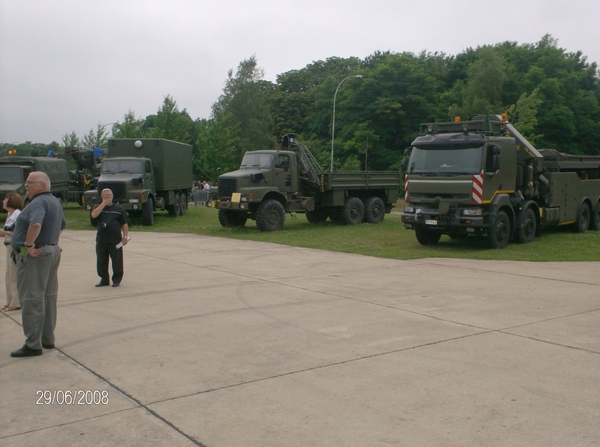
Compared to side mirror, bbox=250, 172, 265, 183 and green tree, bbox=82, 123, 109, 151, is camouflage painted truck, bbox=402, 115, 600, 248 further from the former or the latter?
green tree, bbox=82, 123, 109, 151

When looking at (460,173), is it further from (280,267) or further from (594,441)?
(594,441)

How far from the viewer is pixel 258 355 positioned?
21.6ft

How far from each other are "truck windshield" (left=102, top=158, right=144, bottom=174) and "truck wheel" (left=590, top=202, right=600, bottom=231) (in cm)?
1607

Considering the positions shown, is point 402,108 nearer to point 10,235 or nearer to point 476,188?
point 476,188

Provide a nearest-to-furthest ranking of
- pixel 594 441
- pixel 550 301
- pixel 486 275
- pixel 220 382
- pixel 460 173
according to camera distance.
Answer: pixel 594 441 → pixel 220 382 → pixel 550 301 → pixel 486 275 → pixel 460 173

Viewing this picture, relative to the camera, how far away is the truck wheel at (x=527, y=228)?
17656mm

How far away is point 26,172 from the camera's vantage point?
2761cm

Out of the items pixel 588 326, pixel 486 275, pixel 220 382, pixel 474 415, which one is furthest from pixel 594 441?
pixel 486 275

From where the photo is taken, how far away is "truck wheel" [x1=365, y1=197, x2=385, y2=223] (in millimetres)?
24859

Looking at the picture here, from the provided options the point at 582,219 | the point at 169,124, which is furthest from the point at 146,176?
the point at 169,124

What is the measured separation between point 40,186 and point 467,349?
15.3 feet

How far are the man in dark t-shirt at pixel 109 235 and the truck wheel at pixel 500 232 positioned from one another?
9.47m

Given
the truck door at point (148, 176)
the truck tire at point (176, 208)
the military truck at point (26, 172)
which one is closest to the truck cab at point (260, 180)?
the truck door at point (148, 176)
